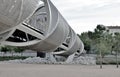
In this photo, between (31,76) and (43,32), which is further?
(43,32)

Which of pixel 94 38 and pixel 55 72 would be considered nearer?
pixel 55 72

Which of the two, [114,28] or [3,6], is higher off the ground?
[114,28]

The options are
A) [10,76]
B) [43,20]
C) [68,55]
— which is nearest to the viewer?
[10,76]

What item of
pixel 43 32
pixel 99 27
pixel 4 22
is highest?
pixel 99 27

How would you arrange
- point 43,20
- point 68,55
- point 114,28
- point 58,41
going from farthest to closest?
point 114,28
point 68,55
point 43,20
point 58,41

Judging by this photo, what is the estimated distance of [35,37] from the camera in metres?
31.7

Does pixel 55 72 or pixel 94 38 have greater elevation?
pixel 94 38

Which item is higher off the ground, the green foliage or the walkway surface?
the green foliage

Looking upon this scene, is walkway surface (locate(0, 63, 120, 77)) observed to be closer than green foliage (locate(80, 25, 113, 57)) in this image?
Yes

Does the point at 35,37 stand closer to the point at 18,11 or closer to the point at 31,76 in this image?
the point at 31,76

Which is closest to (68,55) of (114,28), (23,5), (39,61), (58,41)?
(39,61)

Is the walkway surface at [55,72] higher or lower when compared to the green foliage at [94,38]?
lower

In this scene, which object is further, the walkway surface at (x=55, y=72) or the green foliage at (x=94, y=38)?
the green foliage at (x=94, y=38)

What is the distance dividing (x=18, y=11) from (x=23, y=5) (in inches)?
9.2
